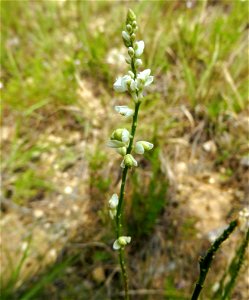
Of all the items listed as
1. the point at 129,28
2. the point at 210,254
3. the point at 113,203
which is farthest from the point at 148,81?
the point at 210,254

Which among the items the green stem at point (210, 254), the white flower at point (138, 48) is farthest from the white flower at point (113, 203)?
the white flower at point (138, 48)

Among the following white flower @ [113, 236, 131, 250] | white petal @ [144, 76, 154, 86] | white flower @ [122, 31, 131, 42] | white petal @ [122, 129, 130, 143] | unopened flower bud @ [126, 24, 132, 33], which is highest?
unopened flower bud @ [126, 24, 132, 33]

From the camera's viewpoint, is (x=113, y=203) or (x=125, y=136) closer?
(x=125, y=136)

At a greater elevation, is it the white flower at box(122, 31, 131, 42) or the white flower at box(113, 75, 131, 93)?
the white flower at box(122, 31, 131, 42)

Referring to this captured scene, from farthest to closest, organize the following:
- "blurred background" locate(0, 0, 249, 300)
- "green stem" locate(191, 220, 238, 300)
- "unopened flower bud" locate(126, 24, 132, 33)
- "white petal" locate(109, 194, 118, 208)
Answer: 1. "blurred background" locate(0, 0, 249, 300)
2. "white petal" locate(109, 194, 118, 208)
3. "unopened flower bud" locate(126, 24, 132, 33)
4. "green stem" locate(191, 220, 238, 300)

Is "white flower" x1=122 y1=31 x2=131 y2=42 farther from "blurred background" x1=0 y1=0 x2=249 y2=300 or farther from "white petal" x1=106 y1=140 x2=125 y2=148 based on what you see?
"blurred background" x1=0 y1=0 x2=249 y2=300

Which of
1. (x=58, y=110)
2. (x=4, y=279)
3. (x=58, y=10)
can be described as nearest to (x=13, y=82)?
(x=58, y=110)

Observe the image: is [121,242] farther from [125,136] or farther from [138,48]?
[138,48]

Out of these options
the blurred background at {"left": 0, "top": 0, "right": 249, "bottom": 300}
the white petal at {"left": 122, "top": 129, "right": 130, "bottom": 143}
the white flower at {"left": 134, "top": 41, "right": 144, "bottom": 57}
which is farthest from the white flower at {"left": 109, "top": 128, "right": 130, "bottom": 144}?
the blurred background at {"left": 0, "top": 0, "right": 249, "bottom": 300}
